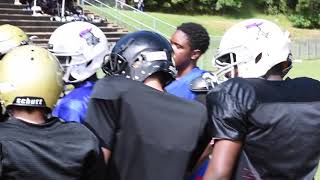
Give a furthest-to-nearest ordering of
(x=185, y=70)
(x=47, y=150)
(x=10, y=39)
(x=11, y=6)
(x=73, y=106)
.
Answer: (x=11, y=6)
(x=185, y=70)
(x=10, y=39)
(x=73, y=106)
(x=47, y=150)

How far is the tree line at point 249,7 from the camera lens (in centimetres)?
5134

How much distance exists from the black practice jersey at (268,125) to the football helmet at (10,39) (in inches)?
74.5

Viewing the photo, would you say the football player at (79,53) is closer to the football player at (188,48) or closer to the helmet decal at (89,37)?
the helmet decal at (89,37)

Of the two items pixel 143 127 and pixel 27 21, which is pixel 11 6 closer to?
pixel 27 21

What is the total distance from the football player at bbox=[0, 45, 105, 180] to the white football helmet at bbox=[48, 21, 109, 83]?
767mm

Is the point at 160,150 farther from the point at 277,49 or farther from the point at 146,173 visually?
the point at 277,49

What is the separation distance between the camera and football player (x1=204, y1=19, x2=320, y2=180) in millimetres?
2805

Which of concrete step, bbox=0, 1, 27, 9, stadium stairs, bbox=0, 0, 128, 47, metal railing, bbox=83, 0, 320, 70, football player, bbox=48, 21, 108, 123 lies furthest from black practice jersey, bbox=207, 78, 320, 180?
metal railing, bbox=83, 0, 320, 70

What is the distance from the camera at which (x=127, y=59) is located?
3123 mm

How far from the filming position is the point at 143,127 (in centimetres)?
291

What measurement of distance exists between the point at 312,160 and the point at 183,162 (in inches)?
25.9

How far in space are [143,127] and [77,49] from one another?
0.83 meters

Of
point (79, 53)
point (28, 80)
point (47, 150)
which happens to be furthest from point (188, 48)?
point (47, 150)

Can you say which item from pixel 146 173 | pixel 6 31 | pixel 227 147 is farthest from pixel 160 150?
pixel 6 31
